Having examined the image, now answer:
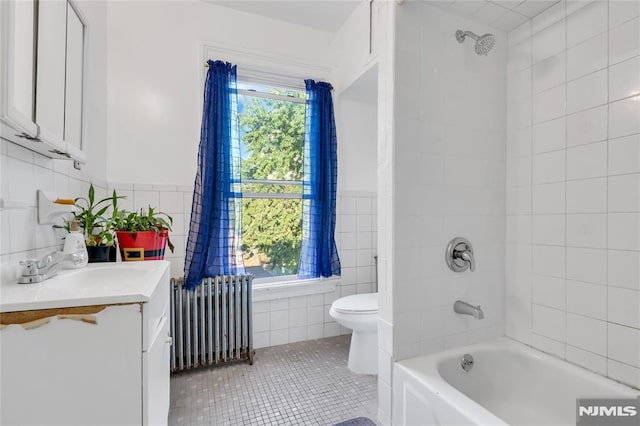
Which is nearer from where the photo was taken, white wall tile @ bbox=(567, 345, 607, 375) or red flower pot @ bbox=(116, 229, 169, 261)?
white wall tile @ bbox=(567, 345, 607, 375)

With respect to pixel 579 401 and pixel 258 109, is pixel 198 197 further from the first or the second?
pixel 579 401

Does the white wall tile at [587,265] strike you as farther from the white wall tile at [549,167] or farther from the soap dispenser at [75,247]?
the soap dispenser at [75,247]

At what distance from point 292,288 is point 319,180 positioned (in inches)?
36.9

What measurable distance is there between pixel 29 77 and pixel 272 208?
5.68ft

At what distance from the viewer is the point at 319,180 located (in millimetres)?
2582

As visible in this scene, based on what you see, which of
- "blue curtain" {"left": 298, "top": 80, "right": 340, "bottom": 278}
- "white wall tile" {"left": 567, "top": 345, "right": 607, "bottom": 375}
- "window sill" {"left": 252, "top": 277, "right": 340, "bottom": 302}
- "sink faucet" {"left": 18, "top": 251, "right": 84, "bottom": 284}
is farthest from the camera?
"blue curtain" {"left": 298, "top": 80, "right": 340, "bottom": 278}

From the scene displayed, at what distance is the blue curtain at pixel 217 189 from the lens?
2.14m

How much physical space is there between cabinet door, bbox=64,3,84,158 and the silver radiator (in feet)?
3.48

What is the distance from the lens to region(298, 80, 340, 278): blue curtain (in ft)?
8.46

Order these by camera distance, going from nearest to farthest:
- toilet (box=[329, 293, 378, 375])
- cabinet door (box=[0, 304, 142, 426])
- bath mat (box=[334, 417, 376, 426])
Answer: cabinet door (box=[0, 304, 142, 426]), bath mat (box=[334, 417, 376, 426]), toilet (box=[329, 293, 378, 375])

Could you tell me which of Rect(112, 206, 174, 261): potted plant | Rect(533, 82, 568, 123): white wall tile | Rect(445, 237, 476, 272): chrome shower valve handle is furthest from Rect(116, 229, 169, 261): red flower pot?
Rect(533, 82, 568, 123): white wall tile

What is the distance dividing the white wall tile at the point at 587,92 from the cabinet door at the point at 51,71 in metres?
2.19

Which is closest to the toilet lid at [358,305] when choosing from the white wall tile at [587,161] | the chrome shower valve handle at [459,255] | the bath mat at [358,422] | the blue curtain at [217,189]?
the bath mat at [358,422]

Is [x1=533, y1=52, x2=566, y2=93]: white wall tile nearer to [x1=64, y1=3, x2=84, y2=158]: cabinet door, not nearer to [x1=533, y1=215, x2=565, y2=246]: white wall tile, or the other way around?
[x1=533, y1=215, x2=565, y2=246]: white wall tile
